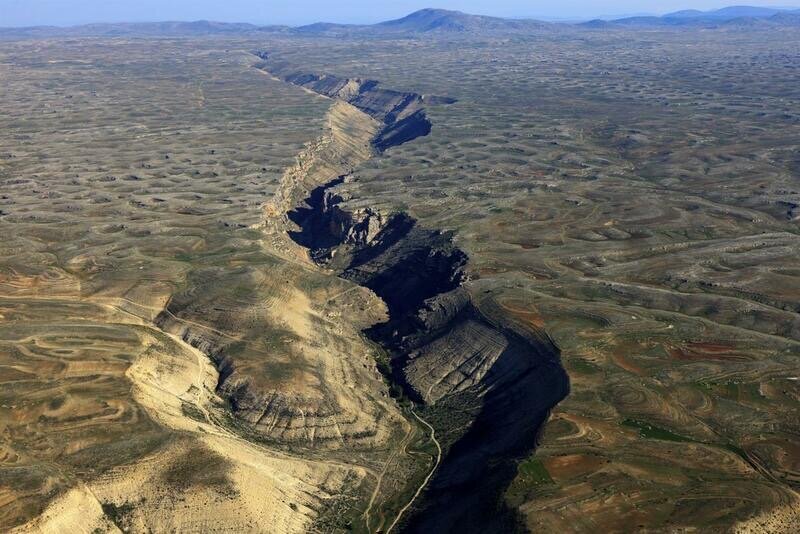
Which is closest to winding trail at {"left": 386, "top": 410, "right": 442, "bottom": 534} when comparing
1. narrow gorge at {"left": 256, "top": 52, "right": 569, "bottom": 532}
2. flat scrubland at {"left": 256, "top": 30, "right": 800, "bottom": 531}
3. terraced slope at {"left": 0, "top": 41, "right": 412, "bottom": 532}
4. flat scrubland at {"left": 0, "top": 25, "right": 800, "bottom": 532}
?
narrow gorge at {"left": 256, "top": 52, "right": 569, "bottom": 532}

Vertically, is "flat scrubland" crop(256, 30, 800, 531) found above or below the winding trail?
above

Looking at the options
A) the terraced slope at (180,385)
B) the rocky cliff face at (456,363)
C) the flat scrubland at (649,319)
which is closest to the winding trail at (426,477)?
the rocky cliff face at (456,363)

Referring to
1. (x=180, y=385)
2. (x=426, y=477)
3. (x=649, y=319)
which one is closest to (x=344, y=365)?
(x=180, y=385)

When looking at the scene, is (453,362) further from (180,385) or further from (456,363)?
(180,385)

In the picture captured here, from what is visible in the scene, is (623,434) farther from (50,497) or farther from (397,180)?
(397,180)

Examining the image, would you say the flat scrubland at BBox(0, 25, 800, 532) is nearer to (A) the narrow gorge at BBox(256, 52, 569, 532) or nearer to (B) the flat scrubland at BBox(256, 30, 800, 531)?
(B) the flat scrubland at BBox(256, 30, 800, 531)

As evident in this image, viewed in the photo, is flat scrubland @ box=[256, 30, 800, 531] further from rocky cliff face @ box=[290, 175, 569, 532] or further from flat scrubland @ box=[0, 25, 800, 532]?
rocky cliff face @ box=[290, 175, 569, 532]

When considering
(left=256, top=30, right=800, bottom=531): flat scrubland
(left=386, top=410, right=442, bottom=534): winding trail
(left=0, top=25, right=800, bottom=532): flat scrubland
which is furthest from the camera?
(left=386, top=410, right=442, bottom=534): winding trail

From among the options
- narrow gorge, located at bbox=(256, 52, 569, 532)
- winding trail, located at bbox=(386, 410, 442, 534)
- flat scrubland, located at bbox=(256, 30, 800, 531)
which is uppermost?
flat scrubland, located at bbox=(256, 30, 800, 531)

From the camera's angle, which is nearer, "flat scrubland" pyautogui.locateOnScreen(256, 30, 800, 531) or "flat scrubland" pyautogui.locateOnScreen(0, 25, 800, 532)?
"flat scrubland" pyautogui.locateOnScreen(256, 30, 800, 531)

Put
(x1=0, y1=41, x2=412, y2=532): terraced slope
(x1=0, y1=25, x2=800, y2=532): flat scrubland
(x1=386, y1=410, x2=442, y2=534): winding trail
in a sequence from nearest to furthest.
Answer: (x1=0, y1=25, x2=800, y2=532): flat scrubland, (x1=0, y1=41, x2=412, y2=532): terraced slope, (x1=386, y1=410, x2=442, y2=534): winding trail
